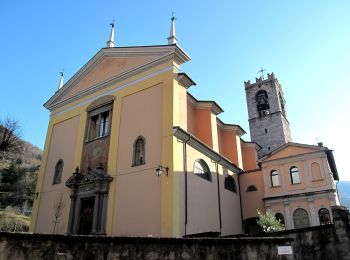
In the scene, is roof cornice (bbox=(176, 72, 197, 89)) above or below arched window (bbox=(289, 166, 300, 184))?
above

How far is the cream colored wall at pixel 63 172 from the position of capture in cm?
1773

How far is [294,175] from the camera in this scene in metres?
20.3

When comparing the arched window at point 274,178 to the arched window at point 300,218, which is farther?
the arched window at point 274,178

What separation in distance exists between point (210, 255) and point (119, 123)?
426 inches

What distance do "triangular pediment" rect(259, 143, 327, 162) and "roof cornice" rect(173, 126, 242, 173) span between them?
2802 millimetres

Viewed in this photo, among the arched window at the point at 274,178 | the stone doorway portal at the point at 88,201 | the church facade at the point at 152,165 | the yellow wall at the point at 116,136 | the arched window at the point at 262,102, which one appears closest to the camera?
the yellow wall at the point at 116,136

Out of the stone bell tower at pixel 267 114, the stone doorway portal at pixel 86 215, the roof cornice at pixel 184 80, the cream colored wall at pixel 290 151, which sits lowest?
the stone doorway portal at pixel 86 215

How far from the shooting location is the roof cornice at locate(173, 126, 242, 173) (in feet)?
48.3

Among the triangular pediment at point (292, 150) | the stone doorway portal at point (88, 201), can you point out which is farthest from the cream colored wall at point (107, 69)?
the triangular pediment at point (292, 150)

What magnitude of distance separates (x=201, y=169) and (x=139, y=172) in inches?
145

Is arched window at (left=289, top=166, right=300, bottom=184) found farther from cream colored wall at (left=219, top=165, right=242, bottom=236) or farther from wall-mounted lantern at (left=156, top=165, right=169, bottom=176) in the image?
wall-mounted lantern at (left=156, top=165, right=169, bottom=176)

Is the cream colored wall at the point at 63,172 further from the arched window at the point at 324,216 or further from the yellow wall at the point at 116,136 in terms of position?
the arched window at the point at 324,216

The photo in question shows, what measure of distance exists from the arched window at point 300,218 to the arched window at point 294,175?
187 cm

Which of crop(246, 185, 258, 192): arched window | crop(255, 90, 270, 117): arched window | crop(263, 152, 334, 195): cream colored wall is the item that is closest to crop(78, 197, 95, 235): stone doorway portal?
crop(246, 185, 258, 192): arched window
